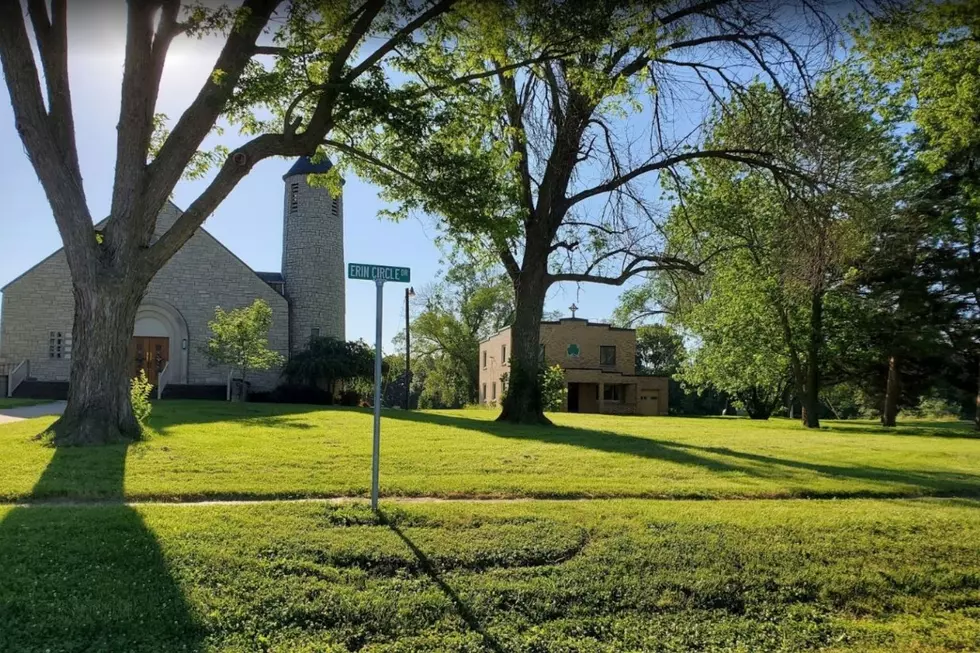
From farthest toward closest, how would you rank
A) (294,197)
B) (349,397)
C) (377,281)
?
(294,197)
(349,397)
(377,281)

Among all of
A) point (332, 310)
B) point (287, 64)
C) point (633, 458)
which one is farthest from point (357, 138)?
point (332, 310)

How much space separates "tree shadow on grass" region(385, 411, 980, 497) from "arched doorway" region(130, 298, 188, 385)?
2278 cm

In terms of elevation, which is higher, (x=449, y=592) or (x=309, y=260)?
(x=309, y=260)

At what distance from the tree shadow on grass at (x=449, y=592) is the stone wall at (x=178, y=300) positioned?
1140 inches

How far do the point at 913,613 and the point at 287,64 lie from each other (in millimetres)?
11274

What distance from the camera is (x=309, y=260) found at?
3569 centimetres

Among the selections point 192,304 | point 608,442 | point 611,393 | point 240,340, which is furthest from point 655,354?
point 608,442

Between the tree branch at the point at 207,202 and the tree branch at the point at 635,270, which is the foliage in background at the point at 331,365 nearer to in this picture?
the tree branch at the point at 635,270

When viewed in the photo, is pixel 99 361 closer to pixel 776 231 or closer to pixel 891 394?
pixel 776 231

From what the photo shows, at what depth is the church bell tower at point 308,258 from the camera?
35500 mm

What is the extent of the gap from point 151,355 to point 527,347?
875 inches

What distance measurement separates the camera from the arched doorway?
3186cm

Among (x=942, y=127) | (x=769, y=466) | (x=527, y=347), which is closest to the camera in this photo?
(x=769, y=466)

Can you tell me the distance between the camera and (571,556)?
5492 mm
